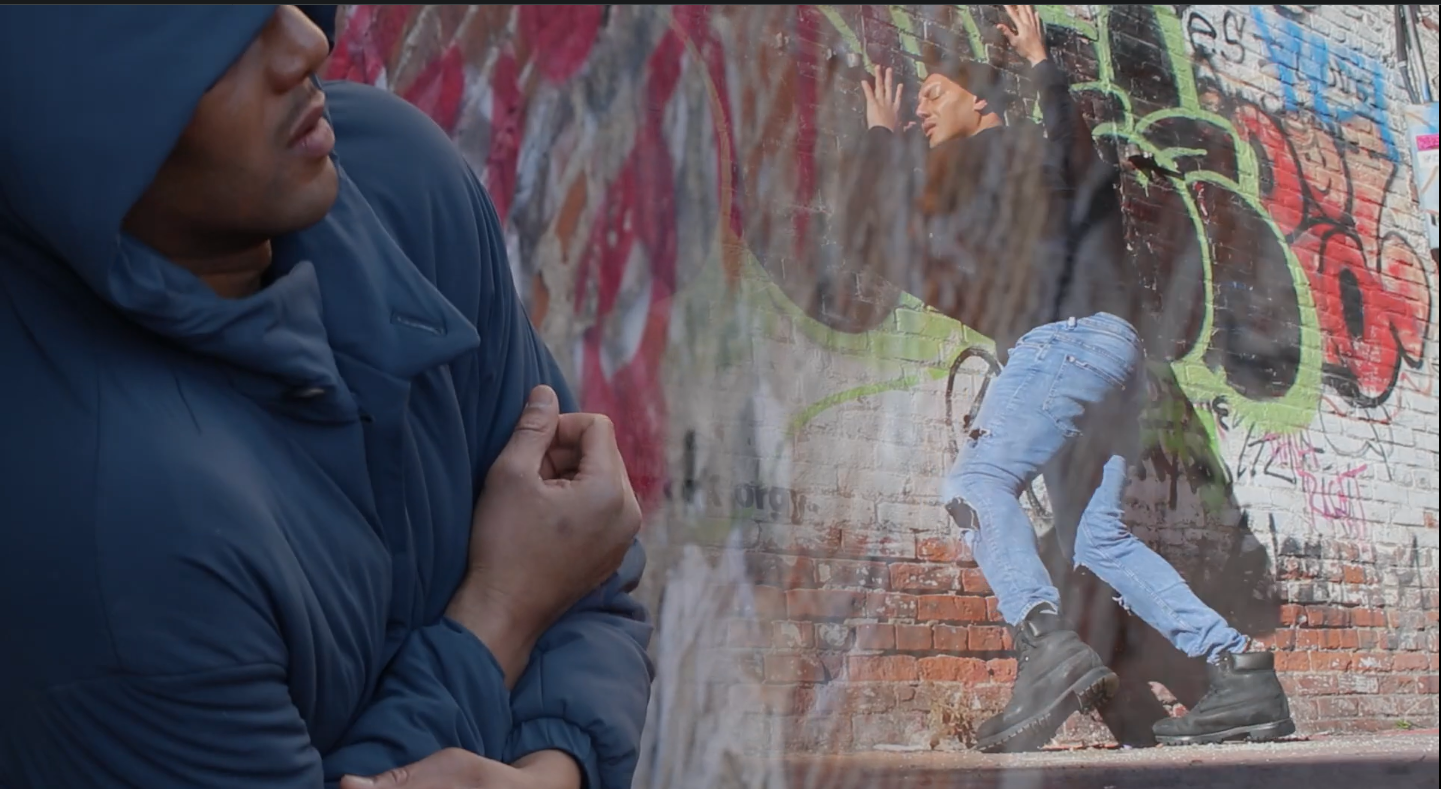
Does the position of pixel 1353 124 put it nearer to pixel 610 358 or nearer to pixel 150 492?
pixel 610 358

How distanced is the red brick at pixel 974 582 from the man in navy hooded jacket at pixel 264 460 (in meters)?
3.13

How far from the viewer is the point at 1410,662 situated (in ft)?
16.5

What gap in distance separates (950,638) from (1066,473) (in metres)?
0.69

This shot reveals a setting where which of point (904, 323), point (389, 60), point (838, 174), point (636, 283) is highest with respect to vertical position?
point (838, 174)

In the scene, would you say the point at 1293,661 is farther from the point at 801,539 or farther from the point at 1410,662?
the point at 801,539

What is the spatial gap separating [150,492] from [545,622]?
28 centimetres

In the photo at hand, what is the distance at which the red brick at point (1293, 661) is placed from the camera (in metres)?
4.55

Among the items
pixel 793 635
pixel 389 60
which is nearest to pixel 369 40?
pixel 389 60

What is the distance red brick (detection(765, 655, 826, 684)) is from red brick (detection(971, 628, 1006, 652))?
57 centimetres

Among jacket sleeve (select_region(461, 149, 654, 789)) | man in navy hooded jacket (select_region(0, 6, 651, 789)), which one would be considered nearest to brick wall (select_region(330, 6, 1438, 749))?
jacket sleeve (select_region(461, 149, 654, 789))

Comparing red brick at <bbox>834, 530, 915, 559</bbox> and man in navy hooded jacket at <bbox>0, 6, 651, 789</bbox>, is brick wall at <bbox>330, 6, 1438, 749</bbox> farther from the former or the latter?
man in navy hooded jacket at <bbox>0, 6, 651, 789</bbox>

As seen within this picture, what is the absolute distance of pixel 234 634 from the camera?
27.6 inches

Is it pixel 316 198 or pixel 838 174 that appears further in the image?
pixel 838 174

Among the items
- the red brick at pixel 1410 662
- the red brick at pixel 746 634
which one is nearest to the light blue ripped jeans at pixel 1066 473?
the red brick at pixel 746 634
